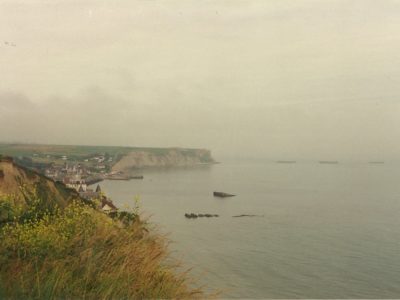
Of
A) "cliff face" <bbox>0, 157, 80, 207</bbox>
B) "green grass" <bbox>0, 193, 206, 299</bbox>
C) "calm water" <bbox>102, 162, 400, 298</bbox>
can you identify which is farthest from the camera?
"calm water" <bbox>102, 162, 400, 298</bbox>

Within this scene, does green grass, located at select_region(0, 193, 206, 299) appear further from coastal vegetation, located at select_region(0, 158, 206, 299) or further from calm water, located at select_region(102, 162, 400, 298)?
calm water, located at select_region(102, 162, 400, 298)

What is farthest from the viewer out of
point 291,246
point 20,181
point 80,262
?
point 291,246

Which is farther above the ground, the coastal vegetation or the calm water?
the coastal vegetation

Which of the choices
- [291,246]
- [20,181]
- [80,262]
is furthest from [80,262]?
[291,246]

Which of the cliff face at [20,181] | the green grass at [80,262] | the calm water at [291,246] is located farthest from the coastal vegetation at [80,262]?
the calm water at [291,246]

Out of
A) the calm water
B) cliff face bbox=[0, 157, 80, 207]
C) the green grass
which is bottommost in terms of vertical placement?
the calm water

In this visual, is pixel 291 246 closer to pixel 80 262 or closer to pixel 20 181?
pixel 20 181

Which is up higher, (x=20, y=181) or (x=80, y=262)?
(x=20, y=181)

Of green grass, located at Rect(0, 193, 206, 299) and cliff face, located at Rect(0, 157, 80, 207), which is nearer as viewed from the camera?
green grass, located at Rect(0, 193, 206, 299)

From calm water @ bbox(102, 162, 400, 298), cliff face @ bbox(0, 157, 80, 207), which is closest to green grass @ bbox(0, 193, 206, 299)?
cliff face @ bbox(0, 157, 80, 207)
